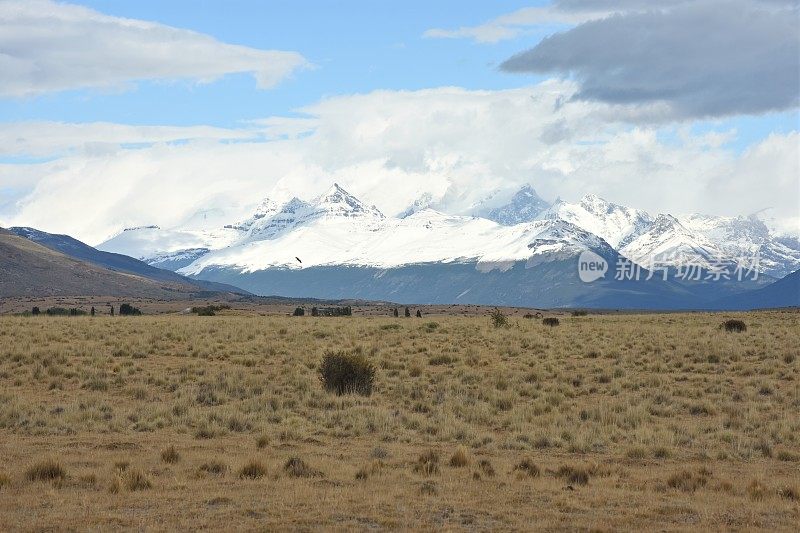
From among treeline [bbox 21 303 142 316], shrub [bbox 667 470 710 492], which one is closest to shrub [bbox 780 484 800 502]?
shrub [bbox 667 470 710 492]

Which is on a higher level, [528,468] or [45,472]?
[528,468]

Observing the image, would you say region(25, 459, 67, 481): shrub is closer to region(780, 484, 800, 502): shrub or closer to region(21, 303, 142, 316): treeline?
region(780, 484, 800, 502): shrub

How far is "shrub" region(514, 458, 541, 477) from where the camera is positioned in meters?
18.9

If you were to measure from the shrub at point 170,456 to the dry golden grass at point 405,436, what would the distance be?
45 millimetres

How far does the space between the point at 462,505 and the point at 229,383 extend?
17.4m

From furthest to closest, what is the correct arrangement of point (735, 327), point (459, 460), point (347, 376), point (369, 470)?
point (735, 327), point (347, 376), point (459, 460), point (369, 470)

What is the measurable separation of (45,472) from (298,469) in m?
4.80

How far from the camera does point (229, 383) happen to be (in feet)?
106

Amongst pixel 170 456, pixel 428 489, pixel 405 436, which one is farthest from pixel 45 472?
pixel 405 436

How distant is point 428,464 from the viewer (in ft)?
63.4

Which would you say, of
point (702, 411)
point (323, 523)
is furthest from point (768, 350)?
point (323, 523)

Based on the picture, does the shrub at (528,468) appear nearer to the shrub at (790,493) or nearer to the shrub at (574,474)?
the shrub at (574,474)

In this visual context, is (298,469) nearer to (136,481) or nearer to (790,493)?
(136,481)

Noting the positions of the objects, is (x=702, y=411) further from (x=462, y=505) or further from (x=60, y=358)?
(x=60, y=358)
